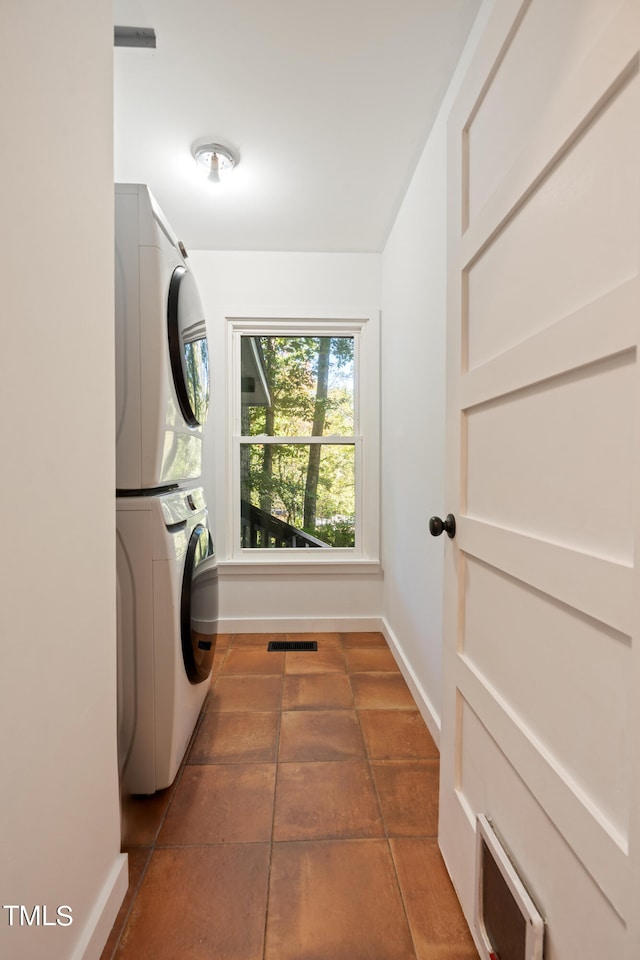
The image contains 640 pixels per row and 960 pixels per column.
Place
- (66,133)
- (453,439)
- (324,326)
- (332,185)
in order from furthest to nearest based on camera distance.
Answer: (324,326) < (332,185) < (453,439) < (66,133)

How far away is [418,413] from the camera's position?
7.04 feet

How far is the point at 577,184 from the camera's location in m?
0.70

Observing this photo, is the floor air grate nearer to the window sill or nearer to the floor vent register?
the floor vent register

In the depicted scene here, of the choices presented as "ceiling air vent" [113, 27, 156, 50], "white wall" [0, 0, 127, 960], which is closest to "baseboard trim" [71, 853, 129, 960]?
"white wall" [0, 0, 127, 960]

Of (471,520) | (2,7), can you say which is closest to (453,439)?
(471,520)

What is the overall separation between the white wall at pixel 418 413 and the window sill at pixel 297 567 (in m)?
0.21

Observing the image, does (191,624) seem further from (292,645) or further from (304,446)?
(304,446)

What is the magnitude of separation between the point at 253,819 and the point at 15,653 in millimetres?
1065

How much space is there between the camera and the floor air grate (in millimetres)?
2756

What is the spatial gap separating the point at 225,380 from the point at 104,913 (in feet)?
8.19

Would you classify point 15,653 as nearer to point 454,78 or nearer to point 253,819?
point 253,819

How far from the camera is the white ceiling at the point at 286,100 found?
1.42 metres

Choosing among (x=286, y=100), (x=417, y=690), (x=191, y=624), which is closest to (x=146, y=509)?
(x=191, y=624)

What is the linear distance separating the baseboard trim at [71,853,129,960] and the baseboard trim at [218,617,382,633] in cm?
178
